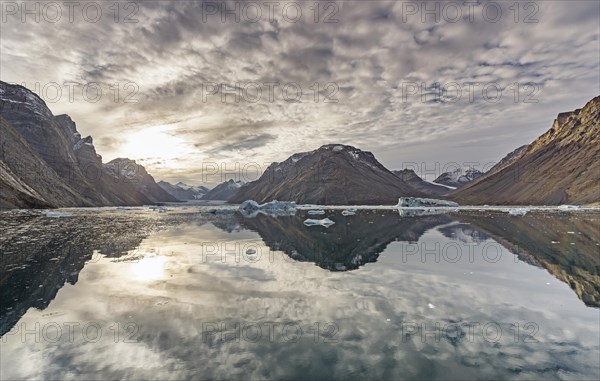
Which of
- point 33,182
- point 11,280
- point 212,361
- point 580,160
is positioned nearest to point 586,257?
point 212,361

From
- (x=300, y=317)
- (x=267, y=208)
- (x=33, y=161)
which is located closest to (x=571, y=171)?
(x=267, y=208)

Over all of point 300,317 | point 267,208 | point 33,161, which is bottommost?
point 300,317

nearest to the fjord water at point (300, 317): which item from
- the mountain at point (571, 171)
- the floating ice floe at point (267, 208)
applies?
the floating ice floe at point (267, 208)

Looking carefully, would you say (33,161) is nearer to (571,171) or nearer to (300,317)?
(300,317)

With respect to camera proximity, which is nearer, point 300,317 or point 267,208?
point 300,317

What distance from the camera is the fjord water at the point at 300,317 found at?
829 cm

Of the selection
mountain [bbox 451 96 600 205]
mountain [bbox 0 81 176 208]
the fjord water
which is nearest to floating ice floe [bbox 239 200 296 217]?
mountain [bbox 0 81 176 208]

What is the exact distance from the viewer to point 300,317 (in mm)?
11812

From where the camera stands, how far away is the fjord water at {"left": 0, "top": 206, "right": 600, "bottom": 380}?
8289 millimetres

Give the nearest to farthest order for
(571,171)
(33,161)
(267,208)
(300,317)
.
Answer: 1. (300,317)
2. (267,208)
3. (33,161)
4. (571,171)

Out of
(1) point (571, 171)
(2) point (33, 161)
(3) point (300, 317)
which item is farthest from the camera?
(1) point (571, 171)

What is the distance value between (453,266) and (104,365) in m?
18.9

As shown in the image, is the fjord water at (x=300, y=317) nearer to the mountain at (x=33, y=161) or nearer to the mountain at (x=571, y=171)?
the mountain at (x=33, y=161)

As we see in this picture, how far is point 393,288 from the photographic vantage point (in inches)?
607
